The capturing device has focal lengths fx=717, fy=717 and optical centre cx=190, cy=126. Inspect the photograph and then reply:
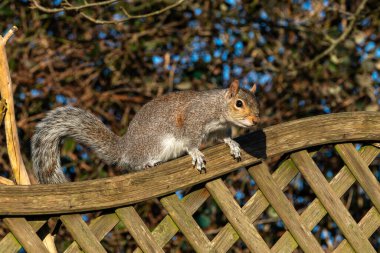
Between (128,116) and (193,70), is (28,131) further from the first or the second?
(193,70)

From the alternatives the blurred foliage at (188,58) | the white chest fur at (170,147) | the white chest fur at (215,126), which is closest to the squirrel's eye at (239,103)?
the white chest fur at (215,126)

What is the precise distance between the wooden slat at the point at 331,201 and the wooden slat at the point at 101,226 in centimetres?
55

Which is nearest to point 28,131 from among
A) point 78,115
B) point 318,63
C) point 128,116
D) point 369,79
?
point 128,116

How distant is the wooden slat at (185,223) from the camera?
1.90m


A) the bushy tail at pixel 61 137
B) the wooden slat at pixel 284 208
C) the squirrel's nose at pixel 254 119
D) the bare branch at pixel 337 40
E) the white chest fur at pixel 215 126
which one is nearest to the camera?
the wooden slat at pixel 284 208

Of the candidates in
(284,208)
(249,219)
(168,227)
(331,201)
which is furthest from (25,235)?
(331,201)

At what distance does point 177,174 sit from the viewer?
1.92m

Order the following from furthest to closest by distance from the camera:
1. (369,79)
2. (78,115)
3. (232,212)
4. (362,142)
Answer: (369,79)
(78,115)
(362,142)
(232,212)

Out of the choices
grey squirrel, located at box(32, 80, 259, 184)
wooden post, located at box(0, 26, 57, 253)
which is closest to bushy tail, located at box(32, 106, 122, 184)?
grey squirrel, located at box(32, 80, 259, 184)

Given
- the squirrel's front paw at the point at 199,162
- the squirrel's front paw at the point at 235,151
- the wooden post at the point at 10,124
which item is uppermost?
the wooden post at the point at 10,124

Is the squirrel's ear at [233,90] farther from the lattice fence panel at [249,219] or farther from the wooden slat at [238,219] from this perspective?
the wooden slat at [238,219]

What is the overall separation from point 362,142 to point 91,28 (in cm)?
200

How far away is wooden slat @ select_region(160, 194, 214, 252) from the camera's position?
6.22 feet

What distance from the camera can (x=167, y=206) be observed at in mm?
1902
